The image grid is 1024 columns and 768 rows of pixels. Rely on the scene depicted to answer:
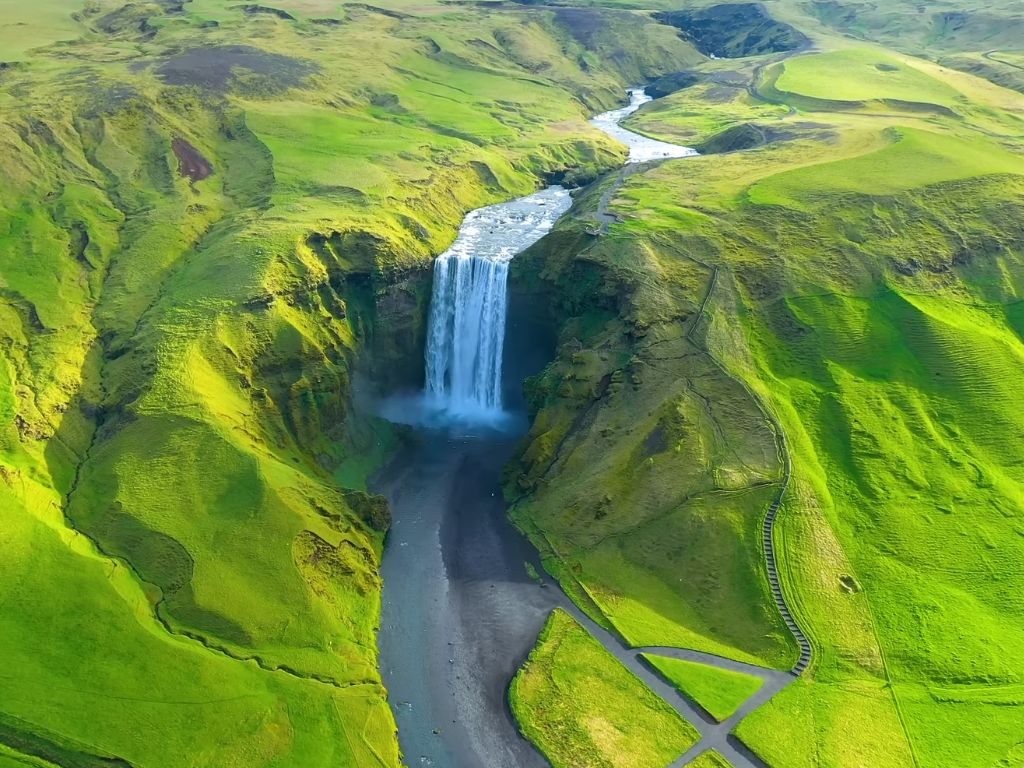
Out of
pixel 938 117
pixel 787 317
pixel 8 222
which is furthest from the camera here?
pixel 938 117

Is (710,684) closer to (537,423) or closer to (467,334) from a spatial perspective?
(537,423)

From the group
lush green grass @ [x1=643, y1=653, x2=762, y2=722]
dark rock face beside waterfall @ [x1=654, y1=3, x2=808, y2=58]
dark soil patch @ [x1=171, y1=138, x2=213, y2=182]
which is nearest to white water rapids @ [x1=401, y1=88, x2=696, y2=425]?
dark soil patch @ [x1=171, y1=138, x2=213, y2=182]

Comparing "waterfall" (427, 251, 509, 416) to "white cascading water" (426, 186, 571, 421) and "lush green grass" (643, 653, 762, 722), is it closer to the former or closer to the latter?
"white cascading water" (426, 186, 571, 421)

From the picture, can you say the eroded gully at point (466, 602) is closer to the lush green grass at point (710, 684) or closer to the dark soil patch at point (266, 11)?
the lush green grass at point (710, 684)

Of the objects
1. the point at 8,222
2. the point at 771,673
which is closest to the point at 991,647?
the point at 771,673

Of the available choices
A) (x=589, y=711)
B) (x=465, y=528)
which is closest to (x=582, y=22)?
(x=465, y=528)

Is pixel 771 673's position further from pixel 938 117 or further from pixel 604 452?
pixel 938 117
